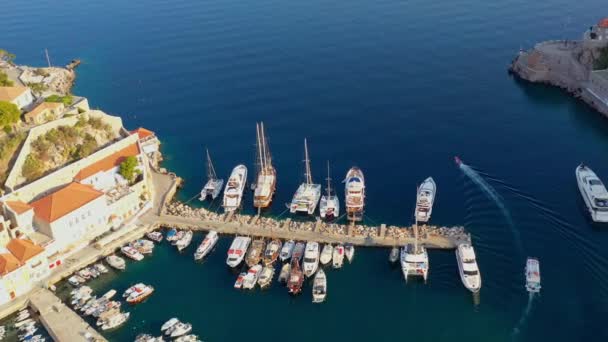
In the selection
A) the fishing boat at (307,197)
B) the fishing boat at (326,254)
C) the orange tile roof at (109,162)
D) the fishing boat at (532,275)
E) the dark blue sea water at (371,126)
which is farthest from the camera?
the orange tile roof at (109,162)

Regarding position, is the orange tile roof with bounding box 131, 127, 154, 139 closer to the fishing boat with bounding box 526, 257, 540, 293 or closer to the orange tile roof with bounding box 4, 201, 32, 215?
the orange tile roof with bounding box 4, 201, 32, 215

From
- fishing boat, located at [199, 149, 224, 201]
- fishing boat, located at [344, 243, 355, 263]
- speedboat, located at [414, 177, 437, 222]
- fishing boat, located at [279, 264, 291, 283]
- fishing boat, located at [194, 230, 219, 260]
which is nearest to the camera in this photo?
fishing boat, located at [279, 264, 291, 283]

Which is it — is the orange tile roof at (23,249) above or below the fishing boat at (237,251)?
above

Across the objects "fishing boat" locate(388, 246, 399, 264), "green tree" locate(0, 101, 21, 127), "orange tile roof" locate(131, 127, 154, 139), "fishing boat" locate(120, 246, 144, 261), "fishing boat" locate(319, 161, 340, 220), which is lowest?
"fishing boat" locate(388, 246, 399, 264)

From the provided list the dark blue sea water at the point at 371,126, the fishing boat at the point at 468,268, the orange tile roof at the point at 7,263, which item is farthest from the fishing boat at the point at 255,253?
the orange tile roof at the point at 7,263

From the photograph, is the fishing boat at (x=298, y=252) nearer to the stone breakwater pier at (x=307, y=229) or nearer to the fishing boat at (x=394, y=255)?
the stone breakwater pier at (x=307, y=229)

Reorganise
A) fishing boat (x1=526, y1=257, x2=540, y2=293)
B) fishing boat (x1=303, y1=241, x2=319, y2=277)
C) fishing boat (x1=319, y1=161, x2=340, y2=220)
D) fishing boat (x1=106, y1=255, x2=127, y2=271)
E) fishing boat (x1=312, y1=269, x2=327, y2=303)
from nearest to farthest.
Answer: fishing boat (x1=526, y1=257, x2=540, y2=293) → fishing boat (x1=312, y1=269, x2=327, y2=303) → fishing boat (x1=303, y1=241, x2=319, y2=277) → fishing boat (x1=106, y1=255, x2=127, y2=271) → fishing boat (x1=319, y1=161, x2=340, y2=220)

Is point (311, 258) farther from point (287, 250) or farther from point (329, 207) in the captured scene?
point (329, 207)

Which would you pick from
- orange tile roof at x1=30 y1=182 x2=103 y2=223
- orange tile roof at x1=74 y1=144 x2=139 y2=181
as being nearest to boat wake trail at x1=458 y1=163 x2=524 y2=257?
orange tile roof at x1=74 y1=144 x2=139 y2=181
